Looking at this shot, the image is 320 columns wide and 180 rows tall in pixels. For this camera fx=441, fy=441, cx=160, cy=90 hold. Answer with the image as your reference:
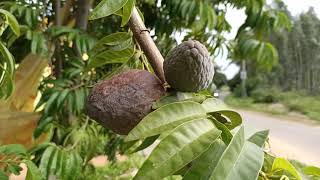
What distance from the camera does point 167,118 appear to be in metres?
0.44

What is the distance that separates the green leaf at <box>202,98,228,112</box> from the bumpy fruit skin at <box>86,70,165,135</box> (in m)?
0.06

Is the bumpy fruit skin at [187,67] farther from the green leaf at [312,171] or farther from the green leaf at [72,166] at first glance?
the green leaf at [72,166]

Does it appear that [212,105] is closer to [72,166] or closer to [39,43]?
[72,166]

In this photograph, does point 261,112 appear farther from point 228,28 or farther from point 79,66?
point 79,66

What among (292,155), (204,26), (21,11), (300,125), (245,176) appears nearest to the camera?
(245,176)

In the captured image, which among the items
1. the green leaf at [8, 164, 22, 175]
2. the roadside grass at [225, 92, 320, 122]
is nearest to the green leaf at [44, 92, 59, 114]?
the green leaf at [8, 164, 22, 175]

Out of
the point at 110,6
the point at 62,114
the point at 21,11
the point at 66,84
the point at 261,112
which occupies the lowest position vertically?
the point at 261,112

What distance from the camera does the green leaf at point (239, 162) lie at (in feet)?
1.20

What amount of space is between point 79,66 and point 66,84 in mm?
82

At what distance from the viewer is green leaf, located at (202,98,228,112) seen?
0.47m

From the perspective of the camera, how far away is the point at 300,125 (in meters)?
8.20

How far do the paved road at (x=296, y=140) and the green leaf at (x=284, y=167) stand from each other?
3.58 m

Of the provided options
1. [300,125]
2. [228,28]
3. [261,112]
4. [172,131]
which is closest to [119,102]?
[172,131]

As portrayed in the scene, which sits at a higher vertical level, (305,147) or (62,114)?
(62,114)
